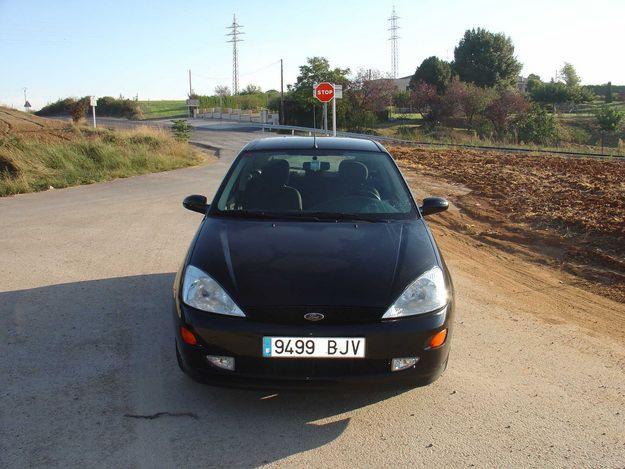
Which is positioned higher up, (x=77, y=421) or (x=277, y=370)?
(x=277, y=370)

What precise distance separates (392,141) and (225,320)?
104 ft

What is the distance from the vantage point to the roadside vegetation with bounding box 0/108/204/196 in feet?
48.7

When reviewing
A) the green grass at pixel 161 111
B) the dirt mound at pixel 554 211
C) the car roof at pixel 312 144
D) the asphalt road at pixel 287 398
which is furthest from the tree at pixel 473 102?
the car roof at pixel 312 144

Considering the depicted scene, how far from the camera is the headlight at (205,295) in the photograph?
3314 millimetres

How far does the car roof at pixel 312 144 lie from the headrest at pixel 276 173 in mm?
225

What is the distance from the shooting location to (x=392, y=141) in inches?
1339

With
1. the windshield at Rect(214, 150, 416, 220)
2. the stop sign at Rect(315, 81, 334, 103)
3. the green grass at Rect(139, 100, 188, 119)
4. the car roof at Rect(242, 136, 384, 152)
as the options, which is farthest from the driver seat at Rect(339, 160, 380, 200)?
the green grass at Rect(139, 100, 188, 119)

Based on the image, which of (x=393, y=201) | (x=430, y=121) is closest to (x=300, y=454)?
(x=393, y=201)

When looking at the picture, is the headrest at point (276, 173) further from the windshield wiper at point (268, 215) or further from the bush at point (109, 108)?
the bush at point (109, 108)

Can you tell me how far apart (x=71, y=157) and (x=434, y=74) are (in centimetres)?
5222

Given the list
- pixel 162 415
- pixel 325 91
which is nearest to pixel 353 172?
pixel 162 415

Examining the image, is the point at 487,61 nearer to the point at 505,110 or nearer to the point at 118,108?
the point at 505,110

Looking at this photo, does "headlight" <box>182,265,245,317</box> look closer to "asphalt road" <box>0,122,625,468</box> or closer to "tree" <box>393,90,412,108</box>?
"asphalt road" <box>0,122,625,468</box>

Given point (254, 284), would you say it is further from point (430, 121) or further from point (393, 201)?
point (430, 121)
